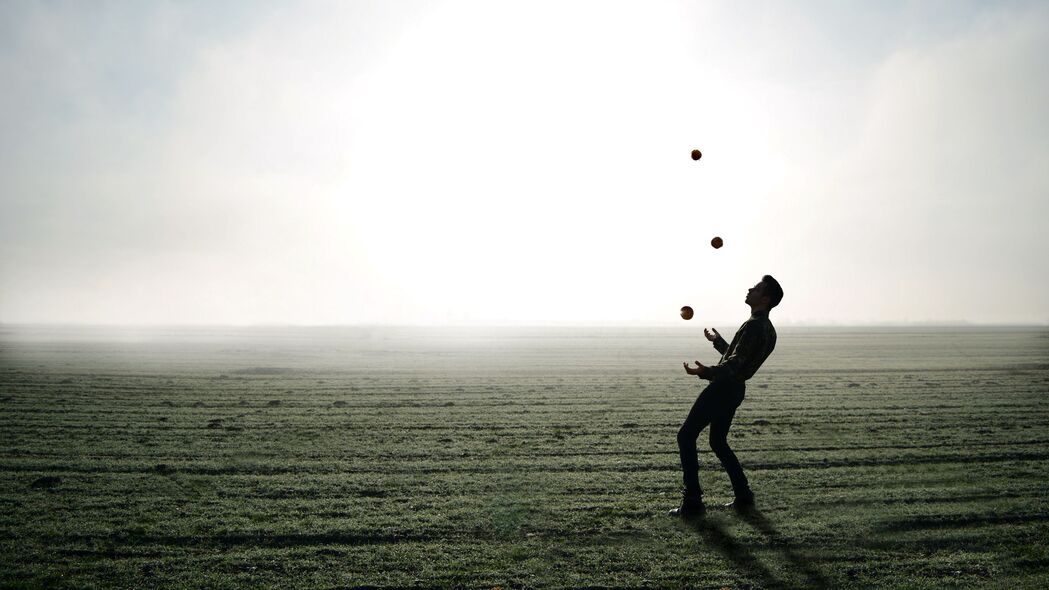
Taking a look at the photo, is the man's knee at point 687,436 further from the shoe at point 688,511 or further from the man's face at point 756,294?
the man's face at point 756,294

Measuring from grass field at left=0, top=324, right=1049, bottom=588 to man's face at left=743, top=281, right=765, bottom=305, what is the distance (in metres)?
1.97

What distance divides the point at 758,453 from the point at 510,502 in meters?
3.94

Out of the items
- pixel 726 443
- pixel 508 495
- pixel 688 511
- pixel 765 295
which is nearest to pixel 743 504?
pixel 688 511

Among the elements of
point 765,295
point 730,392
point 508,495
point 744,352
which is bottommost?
point 508,495

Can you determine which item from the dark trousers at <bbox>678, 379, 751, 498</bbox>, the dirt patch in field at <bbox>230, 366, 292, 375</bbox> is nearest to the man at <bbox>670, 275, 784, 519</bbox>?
the dark trousers at <bbox>678, 379, 751, 498</bbox>

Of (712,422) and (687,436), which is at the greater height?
(712,422)

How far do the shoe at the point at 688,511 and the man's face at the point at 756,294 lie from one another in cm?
192

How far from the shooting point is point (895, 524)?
17.3 feet

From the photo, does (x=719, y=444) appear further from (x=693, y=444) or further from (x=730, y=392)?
(x=730, y=392)

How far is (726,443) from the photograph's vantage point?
17.9 feet

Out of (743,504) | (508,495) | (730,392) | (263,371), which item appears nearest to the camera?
(730,392)

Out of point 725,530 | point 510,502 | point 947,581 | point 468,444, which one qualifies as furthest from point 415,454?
point 947,581

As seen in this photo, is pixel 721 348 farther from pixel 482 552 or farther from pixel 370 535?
pixel 370 535

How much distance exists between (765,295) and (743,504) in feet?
6.52
